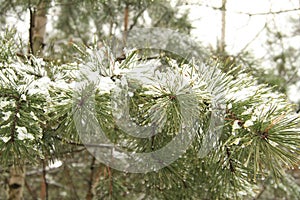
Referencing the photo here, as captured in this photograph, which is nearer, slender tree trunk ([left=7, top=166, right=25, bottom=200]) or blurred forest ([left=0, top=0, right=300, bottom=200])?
blurred forest ([left=0, top=0, right=300, bottom=200])

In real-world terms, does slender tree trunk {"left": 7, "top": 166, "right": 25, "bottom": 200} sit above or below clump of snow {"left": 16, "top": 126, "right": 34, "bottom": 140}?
below

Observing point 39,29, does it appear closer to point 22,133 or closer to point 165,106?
point 22,133

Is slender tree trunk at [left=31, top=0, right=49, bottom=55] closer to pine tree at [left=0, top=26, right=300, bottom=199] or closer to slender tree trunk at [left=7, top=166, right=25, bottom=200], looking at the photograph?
slender tree trunk at [left=7, top=166, right=25, bottom=200]

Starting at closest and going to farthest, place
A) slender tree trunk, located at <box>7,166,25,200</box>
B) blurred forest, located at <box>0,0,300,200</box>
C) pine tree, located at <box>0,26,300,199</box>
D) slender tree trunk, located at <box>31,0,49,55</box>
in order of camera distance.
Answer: pine tree, located at <box>0,26,300,199</box>
blurred forest, located at <box>0,0,300,200</box>
slender tree trunk, located at <box>7,166,25,200</box>
slender tree trunk, located at <box>31,0,49,55</box>

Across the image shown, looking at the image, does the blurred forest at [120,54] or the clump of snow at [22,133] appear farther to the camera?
the blurred forest at [120,54]

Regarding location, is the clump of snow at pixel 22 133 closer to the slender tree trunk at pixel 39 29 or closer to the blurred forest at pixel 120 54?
the blurred forest at pixel 120 54

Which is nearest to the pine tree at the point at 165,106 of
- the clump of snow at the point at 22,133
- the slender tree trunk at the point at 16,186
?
the clump of snow at the point at 22,133

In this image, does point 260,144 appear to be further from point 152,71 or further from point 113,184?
point 113,184

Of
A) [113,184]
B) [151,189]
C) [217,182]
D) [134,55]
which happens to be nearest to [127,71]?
[134,55]

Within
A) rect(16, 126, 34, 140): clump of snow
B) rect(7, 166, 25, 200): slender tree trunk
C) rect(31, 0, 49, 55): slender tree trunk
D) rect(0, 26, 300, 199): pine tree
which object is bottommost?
rect(7, 166, 25, 200): slender tree trunk

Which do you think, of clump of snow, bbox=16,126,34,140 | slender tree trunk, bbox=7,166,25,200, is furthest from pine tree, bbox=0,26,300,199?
slender tree trunk, bbox=7,166,25,200

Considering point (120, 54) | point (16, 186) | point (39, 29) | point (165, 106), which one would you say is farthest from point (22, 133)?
point (39, 29)

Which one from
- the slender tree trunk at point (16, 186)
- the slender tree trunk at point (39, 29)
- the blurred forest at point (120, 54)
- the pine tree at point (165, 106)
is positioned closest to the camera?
the pine tree at point (165, 106)
